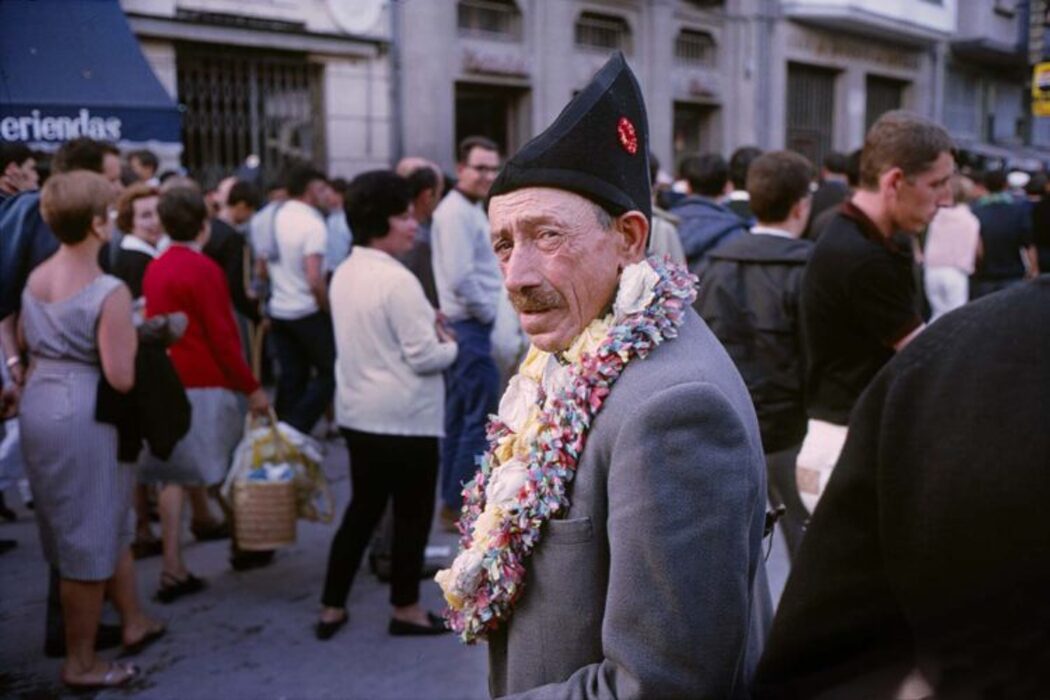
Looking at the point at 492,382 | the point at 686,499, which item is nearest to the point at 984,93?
the point at 492,382

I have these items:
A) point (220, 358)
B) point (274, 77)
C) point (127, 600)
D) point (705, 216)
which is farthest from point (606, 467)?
point (274, 77)

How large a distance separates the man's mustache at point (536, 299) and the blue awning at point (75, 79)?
10.6 ft

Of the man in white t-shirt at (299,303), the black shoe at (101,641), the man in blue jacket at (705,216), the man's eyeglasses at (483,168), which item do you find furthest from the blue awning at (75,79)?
the man in blue jacket at (705,216)

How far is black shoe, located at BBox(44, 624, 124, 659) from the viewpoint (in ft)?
14.2

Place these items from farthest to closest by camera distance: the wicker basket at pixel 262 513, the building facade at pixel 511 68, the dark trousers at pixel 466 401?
the building facade at pixel 511 68 < the dark trousers at pixel 466 401 < the wicker basket at pixel 262 513

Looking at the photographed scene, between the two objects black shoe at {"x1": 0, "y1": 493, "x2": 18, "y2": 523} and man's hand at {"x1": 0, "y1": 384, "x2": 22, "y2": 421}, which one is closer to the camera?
man's hand at {"x1": 0, "y1": 384, "x2": 22, "y2": 421}

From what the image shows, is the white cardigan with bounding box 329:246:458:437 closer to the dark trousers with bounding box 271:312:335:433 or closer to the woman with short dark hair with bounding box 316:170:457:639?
the woman with short dark hair with bounding box 316:170:457:639

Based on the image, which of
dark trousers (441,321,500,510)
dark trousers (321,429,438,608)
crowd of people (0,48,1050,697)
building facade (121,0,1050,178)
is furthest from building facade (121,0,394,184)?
dark trousers (321,429,438,608)

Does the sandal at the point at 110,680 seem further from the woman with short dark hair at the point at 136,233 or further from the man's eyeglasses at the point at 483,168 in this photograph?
the man's eyeglasses at the point at 483,168

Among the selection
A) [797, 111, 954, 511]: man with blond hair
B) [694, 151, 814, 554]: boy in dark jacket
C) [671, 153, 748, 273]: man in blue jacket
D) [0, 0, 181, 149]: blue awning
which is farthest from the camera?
[671, 153, 748, 273]: man in blue jacket

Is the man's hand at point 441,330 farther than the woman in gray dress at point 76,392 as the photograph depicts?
Yes

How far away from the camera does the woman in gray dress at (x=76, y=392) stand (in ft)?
12.7

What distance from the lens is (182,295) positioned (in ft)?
16.1

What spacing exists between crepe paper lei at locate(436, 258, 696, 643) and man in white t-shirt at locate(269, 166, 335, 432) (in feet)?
17.2
